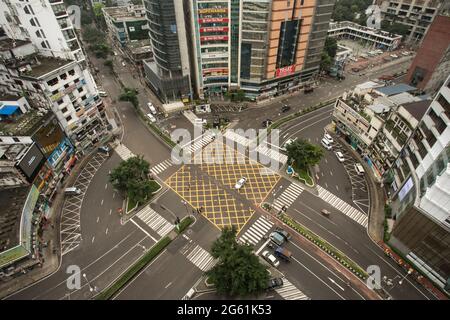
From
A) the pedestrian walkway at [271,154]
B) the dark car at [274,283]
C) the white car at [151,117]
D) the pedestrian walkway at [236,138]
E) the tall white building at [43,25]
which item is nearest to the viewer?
the dark car at [274,283]

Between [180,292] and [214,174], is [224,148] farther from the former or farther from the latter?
[180,292]

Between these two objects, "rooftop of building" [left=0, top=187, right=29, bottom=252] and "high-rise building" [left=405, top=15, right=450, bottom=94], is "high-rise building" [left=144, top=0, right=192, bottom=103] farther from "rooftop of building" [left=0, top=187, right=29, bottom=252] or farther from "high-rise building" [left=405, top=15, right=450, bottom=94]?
"high-rise building" [left=405, top=15, right=450, bottom=94]

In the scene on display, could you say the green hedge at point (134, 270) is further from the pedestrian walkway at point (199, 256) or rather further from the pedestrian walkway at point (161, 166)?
the pedestrian walkway at point (161, 166)

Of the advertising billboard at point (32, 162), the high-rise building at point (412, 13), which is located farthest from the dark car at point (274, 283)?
the high-rise building at point (412, 13)

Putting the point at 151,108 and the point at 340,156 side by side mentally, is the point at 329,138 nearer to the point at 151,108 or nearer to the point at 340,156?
the point at 340,156

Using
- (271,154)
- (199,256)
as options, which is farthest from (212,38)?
(199,256)

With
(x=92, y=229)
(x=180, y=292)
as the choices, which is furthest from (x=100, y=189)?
(x=180, y=292)

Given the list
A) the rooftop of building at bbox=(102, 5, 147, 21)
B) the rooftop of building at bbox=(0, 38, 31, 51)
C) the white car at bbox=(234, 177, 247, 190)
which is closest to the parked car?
the white car at bbox=(234, 177, 247, 190)
